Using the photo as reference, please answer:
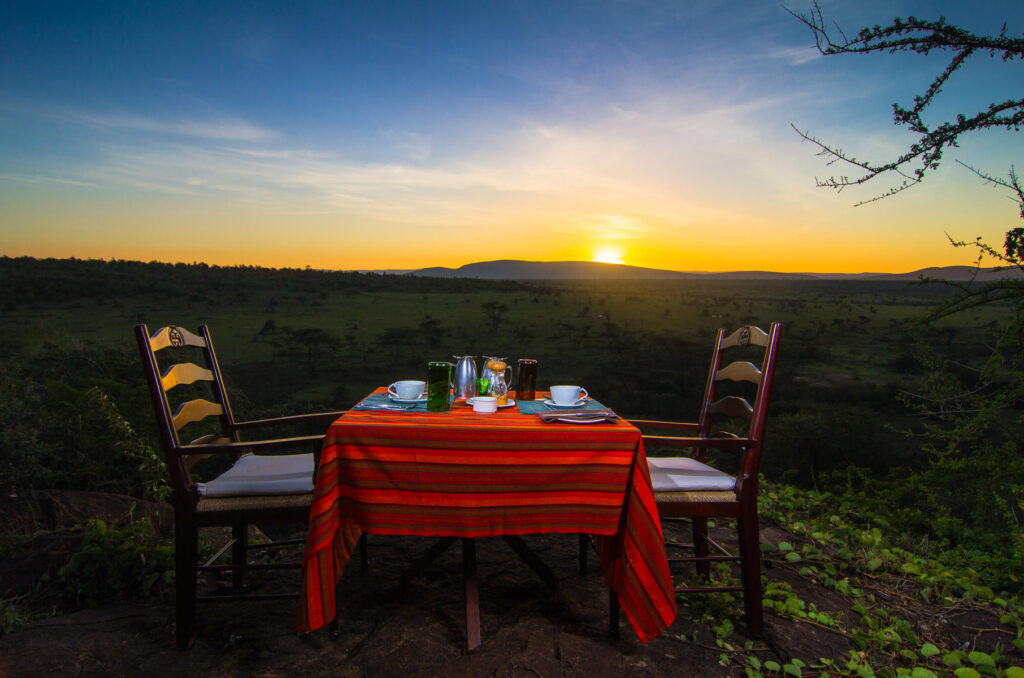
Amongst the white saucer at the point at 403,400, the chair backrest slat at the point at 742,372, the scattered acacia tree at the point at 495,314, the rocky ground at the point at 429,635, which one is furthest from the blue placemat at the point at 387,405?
the scattered acacia tree at the point at 495,314

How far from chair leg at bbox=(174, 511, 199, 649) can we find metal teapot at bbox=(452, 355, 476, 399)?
1.25m

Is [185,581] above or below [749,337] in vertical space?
below

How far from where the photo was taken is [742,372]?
266 cm

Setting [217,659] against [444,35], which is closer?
[217,659]

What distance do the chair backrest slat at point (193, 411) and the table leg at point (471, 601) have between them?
1.36 metres

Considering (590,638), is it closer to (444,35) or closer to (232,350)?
(444,35)

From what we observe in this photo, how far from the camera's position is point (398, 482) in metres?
2.04

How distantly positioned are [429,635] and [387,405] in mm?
993

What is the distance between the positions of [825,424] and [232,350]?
13.6 m

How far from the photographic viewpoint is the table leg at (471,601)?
7.22 ft

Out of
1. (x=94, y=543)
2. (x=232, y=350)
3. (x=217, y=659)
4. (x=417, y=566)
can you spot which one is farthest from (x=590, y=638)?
(x=232, y=350)

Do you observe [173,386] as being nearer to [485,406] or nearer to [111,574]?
[111,574]

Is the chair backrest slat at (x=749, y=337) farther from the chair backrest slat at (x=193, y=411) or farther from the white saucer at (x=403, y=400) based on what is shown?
the chair backrest slat at (x=193, y=411)

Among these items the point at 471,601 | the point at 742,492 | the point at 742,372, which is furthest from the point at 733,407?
the point at 471,601
